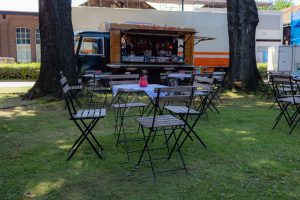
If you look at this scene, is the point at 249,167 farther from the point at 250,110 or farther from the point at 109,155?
the point at 250,110

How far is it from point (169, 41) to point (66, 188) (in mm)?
10781

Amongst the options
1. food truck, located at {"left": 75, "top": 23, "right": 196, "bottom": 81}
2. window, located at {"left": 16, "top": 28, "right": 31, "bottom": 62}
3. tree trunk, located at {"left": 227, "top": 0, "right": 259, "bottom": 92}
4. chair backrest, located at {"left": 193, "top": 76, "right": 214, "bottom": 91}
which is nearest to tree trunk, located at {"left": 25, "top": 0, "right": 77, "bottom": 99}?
food truck, located at {"left": 75, "top": 23, "right": 196, "bottom": 81}

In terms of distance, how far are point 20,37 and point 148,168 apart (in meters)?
26.4

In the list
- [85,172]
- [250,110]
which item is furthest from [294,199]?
[250,110]

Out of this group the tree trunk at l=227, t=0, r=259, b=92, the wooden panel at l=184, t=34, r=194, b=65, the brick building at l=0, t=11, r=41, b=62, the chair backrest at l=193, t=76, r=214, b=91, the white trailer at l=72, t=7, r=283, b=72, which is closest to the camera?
the chair backrest at l=193, t=76, r=214, b=91

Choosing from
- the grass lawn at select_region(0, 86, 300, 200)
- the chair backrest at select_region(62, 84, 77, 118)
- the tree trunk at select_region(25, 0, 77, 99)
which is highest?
the tree trunk at select_region(25, 0, 77, 99)

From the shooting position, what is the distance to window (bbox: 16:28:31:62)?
27.7 meters

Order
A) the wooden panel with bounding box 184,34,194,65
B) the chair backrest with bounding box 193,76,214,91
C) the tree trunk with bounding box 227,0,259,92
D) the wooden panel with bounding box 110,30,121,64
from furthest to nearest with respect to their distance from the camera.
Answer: the wooden panel with bounding box 184,34,194,65 → the wooden panel with bounding box 110,30,121,64 → the tree trunk with bounding box 227,0,259,92 → the chair backrest with bounding box 193,76,214,91

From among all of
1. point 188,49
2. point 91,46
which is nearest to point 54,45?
point 91,46

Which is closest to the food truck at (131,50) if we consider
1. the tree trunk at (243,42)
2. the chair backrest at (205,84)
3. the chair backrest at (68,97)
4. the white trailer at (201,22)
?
the white trailer at (201,22)

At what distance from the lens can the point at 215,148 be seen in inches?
191

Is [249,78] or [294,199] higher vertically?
[249,78]

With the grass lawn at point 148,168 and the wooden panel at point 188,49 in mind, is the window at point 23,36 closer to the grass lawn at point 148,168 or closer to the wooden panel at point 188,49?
the wooden panel at point 188,49

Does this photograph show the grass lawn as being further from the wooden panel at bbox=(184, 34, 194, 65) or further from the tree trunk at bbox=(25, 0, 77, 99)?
the wooden panel at bbox=(184, 34, 194, 65)
